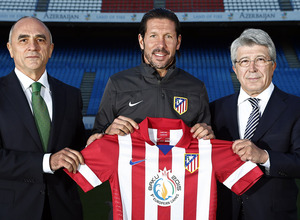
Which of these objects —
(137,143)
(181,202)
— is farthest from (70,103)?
(181,202)

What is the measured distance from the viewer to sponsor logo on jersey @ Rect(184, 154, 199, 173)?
6.67 ft

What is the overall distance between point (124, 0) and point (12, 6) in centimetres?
343

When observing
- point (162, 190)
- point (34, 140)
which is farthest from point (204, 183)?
point (34, 140)

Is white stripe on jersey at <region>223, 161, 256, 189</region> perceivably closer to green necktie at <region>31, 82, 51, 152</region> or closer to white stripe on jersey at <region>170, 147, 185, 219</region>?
white stripe on jersey at <region>170, 147, 185, 219</region>

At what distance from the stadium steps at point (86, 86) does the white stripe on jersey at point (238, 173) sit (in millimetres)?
7126

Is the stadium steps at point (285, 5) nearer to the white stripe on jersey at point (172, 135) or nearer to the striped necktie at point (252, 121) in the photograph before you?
the striped necktie at point (252, 121)

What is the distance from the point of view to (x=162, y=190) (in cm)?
203

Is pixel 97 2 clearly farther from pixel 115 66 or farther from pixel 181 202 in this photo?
pixel 181 202

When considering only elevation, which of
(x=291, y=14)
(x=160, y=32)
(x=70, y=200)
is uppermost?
(x=291, y=14)

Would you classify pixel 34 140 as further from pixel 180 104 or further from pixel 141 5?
pixel 141 5

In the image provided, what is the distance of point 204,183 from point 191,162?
148 millimetres

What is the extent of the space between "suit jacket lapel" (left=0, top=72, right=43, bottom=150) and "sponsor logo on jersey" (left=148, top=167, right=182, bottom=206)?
2.35ft

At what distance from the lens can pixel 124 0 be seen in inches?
425

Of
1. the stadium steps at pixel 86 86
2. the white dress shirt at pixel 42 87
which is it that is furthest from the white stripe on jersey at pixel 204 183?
the stadium steps at pixel 86 86
